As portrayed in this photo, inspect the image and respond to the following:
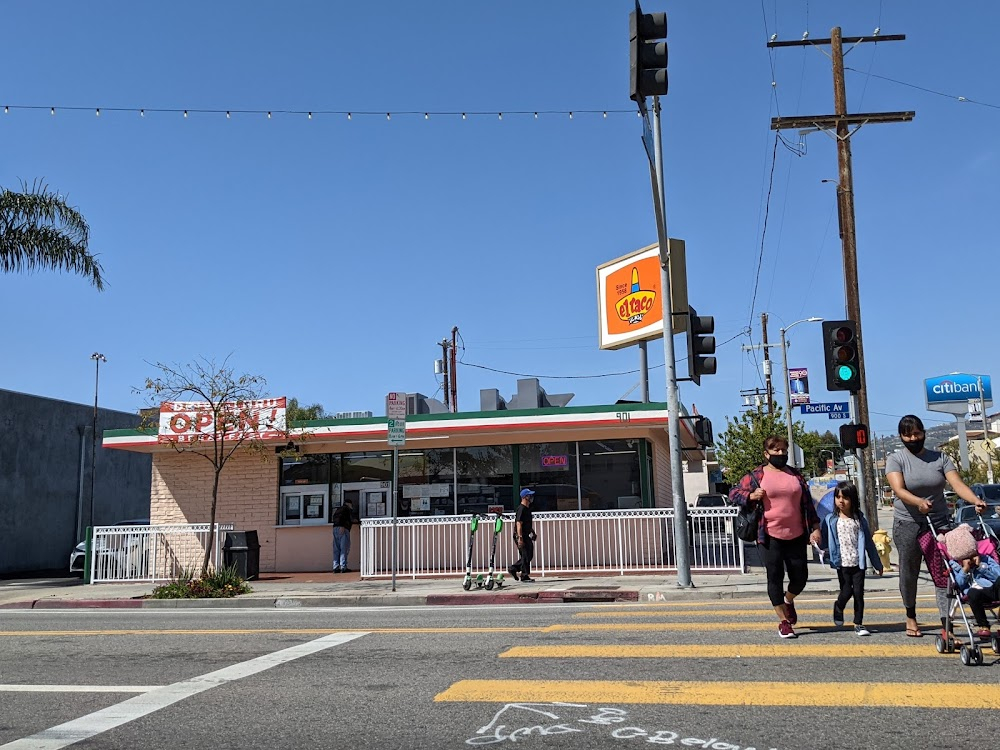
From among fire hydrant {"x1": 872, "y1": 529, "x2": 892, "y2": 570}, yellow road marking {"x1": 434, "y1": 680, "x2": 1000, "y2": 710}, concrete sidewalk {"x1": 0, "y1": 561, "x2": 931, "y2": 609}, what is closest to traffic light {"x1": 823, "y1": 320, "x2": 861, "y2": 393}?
concrete sidewalk {"x1": 0, "y1": 561, "x2": 931, "y2": 609}

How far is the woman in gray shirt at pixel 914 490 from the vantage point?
686cm

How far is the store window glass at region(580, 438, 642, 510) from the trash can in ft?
23.0

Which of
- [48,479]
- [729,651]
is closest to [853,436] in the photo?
[729,651]

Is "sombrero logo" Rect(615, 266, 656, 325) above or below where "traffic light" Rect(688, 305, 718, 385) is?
above

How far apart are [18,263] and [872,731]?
22218 millimetres

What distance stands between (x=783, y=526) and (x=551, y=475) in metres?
12.2

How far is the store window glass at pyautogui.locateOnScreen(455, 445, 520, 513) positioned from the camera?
19859mm

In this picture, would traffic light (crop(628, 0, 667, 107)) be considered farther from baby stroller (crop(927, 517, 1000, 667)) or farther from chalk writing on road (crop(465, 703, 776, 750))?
chalk writing on road (crop(465, 703, 776, 750))

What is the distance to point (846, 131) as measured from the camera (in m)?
19.6

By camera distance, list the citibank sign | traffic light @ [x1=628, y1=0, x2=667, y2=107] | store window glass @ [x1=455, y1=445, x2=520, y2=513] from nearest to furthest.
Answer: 1. traffic light @ [x1=628, y1=0, x2=667, y2=107]
2. store window glass @ [x1=455, y1=445, x2=520, y2=513]
3. the citibank sign

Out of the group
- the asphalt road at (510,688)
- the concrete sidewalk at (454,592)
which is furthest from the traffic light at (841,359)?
the asphalt road at (510,688)

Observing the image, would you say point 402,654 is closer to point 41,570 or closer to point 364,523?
point 364,523

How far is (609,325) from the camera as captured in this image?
24.7 m

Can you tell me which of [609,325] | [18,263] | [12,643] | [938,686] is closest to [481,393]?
[609,325]
